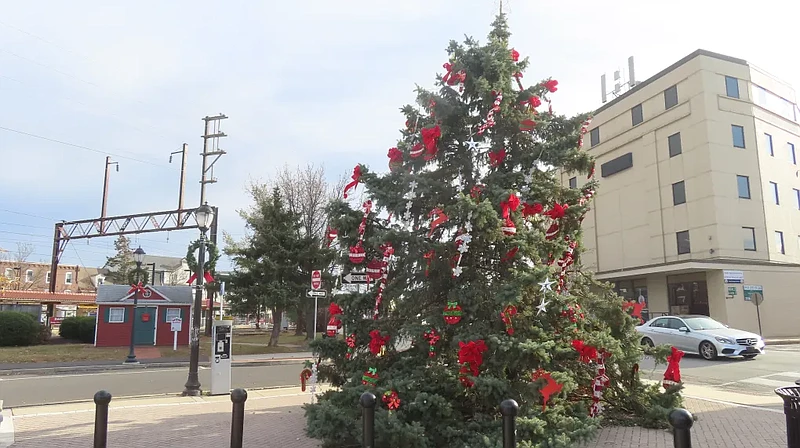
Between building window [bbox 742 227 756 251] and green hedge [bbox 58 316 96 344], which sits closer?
green hedge [bbox 58 316 96 344]

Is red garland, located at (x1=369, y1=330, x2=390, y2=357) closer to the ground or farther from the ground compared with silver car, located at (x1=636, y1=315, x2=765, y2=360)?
farther from the ground

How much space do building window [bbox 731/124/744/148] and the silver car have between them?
1797 cm

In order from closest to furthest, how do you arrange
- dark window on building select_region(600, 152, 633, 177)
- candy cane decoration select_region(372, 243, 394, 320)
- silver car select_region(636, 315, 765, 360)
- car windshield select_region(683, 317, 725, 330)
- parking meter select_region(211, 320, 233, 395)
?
candy cane decoration select_region(372, 243, 394, 320) → parking meter select_region(211, 320, 233, 395) → silver car select_region(636, 315, 765, 360) → car windshield select_region(683, 317, 725, 330) → dark window on building select_region(600, 152, 633, 177)

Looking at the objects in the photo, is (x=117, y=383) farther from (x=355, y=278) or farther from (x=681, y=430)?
(x=681, y=430)

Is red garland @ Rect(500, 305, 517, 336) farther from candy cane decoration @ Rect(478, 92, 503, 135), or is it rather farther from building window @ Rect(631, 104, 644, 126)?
building window @ Rect(631, 104, 644, 126)

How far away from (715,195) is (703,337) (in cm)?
1648

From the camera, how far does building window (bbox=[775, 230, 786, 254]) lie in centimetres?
3260

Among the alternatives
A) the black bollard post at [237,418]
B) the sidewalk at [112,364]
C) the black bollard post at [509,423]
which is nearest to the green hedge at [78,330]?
the sidewalk at [112,364]

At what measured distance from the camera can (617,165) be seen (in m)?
39.3

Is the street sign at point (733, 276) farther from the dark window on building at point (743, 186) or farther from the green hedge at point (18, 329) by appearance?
the green hedge at point (18, 329)

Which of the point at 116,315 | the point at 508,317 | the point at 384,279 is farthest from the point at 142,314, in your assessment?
the point at 508,317

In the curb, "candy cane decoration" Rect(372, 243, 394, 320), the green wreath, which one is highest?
the green wreath

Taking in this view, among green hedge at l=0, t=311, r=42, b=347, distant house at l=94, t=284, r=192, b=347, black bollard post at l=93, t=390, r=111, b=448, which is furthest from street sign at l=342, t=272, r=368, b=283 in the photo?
green hedge at l=0, t=311, r=42, b=347

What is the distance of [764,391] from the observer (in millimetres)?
11883
